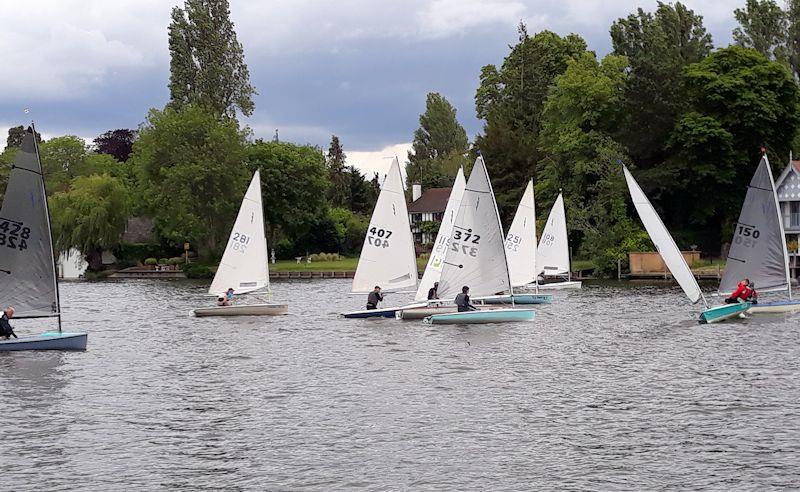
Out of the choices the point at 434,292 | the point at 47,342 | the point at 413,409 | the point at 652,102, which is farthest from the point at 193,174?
the point at 413,409

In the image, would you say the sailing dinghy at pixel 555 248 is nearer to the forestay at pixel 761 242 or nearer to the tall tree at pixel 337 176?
the forestay at pixel 761 242

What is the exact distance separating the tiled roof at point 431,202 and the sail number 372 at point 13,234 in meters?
112

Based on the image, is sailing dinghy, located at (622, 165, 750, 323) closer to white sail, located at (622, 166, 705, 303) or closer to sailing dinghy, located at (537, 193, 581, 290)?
white sail, located at (622, 166, 705, 303)

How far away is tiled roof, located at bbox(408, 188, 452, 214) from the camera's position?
498ft

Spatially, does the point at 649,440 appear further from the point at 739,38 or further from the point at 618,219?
the point at 739,38

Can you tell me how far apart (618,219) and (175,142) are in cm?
4504

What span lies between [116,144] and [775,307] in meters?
123

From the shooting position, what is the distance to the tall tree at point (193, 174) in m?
108

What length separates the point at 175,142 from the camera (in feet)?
362

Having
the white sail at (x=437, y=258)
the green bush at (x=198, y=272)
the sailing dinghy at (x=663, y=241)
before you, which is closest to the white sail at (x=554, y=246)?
the white sail at (x=437, y=258)

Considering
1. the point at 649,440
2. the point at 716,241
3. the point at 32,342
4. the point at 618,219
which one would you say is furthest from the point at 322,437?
the point at 716,241

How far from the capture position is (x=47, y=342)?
3953cm

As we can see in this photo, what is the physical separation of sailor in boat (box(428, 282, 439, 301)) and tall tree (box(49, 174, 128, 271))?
64.8 m

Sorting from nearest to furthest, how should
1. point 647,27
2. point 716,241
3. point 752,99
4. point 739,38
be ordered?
point 752,99 → point 716,241 → point 647,27 → point 739,38
